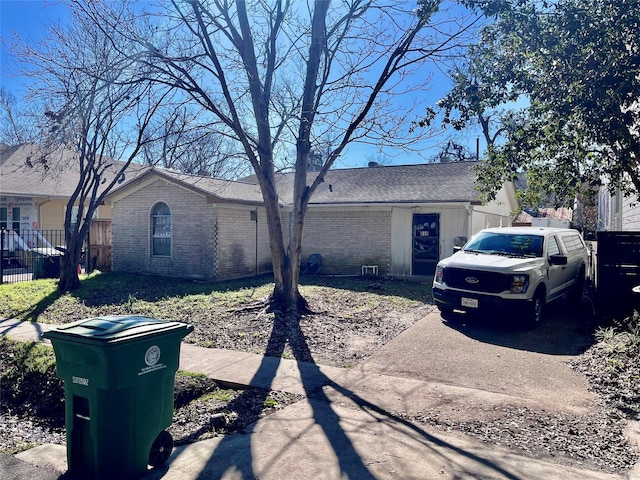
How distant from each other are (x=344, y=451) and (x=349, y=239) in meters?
13.6

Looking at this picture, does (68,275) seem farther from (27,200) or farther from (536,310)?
(27,200)

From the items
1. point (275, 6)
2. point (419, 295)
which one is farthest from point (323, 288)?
point (275, 6)

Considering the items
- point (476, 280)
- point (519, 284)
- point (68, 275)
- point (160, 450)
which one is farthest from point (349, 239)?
point (160, 450)

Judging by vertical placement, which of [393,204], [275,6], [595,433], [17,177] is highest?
[275,6]

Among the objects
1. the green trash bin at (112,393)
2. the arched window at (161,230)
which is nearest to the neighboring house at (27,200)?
the arched window at (161,230)

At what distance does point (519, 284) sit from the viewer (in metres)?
8.80

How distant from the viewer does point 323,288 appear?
1442cm

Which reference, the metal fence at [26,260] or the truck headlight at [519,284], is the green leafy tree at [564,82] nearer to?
the truck headlight at [519,284]

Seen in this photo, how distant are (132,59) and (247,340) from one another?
220 inches

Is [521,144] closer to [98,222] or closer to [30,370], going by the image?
[30,370]

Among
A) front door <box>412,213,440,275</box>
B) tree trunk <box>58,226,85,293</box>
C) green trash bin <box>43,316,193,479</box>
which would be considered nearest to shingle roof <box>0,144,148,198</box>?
tree trunk <box>58,226,85,293</box>

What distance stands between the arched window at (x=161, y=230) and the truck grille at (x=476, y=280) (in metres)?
10.4

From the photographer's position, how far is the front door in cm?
1622

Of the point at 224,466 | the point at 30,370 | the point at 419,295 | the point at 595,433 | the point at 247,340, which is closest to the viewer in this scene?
the point at 224,466
